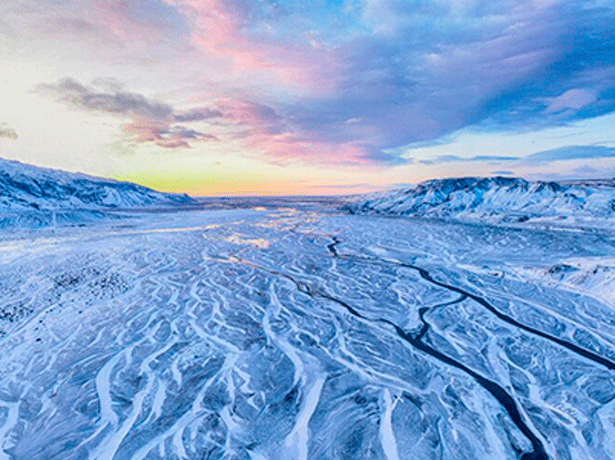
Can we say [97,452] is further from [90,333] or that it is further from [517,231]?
[517,231]

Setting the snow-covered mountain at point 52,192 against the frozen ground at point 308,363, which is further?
the snow-covered mountain at point 52,192

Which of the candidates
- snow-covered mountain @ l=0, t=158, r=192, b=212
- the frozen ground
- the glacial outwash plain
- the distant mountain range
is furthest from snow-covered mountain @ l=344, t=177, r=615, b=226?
snow-covered mountain @ l=0, t=158, r=192, b=212

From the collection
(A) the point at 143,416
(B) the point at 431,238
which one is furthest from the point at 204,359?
(B) the point at 431,238

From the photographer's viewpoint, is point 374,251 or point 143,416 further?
point 374,251

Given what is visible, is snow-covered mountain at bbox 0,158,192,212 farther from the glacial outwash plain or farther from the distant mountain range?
the glacial outwash plain

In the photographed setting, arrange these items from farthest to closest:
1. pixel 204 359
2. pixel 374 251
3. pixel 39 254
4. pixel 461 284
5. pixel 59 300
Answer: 1. pixel 374 251
2. pixel 39 254
3. pixel 461 284
4. pixel 59 300
5. pixel 204 359

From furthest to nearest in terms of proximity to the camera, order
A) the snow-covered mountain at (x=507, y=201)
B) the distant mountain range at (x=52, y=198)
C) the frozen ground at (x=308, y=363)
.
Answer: the distant mountain range at (x=52, y=198), the snow-covered mountain at (x=507, y=201), the frozen ground at (x=308, y=363)

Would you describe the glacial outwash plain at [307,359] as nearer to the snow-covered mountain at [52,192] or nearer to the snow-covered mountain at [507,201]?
the snow-covered mountain at [507,201]

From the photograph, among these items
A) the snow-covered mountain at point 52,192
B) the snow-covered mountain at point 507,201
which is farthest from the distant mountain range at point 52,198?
the snow-covered mountain at point 507,201
